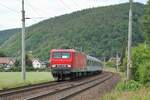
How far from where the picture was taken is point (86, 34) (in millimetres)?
138250

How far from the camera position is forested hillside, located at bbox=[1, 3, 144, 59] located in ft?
424

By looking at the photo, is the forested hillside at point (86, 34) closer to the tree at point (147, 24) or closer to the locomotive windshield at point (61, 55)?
the tree at point (147, 24)

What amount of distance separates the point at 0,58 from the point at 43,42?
124 feet

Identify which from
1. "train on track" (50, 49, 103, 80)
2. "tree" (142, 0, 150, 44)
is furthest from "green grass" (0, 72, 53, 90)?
"tree" (142, 0, 150, 44)

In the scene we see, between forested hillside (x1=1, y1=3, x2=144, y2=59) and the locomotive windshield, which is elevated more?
forested hillside (x1=1, y1=3, x2=144, y2=59)

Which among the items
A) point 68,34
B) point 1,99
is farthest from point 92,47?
point 1,99

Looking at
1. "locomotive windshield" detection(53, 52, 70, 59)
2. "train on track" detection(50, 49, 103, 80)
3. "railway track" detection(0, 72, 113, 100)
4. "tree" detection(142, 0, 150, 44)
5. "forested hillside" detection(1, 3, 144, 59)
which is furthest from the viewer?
"forested hillside" detection(1, 3, 144, 59)

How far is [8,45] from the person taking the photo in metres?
165

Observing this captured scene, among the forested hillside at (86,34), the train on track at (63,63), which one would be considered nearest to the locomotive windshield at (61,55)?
the train on track at (63,63)

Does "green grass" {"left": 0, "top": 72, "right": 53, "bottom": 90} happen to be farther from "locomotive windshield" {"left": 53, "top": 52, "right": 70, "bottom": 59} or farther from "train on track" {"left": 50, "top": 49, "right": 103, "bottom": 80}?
"locomotive windshield" {"left": 53, "top": 52, "right": 70, "bottom": 59}

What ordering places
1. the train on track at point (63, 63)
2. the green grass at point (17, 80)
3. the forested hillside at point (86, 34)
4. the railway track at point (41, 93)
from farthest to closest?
the forested hillside at point (86, 34), the train on track at point (63, 63), the green grass at point (17, 80), the railway track at point (41, 93)

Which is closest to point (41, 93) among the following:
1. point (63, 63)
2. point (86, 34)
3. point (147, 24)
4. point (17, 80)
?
point (17, 80)

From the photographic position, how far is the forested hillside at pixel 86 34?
12938cm

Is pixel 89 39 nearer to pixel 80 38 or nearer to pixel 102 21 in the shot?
pixel 80 38
